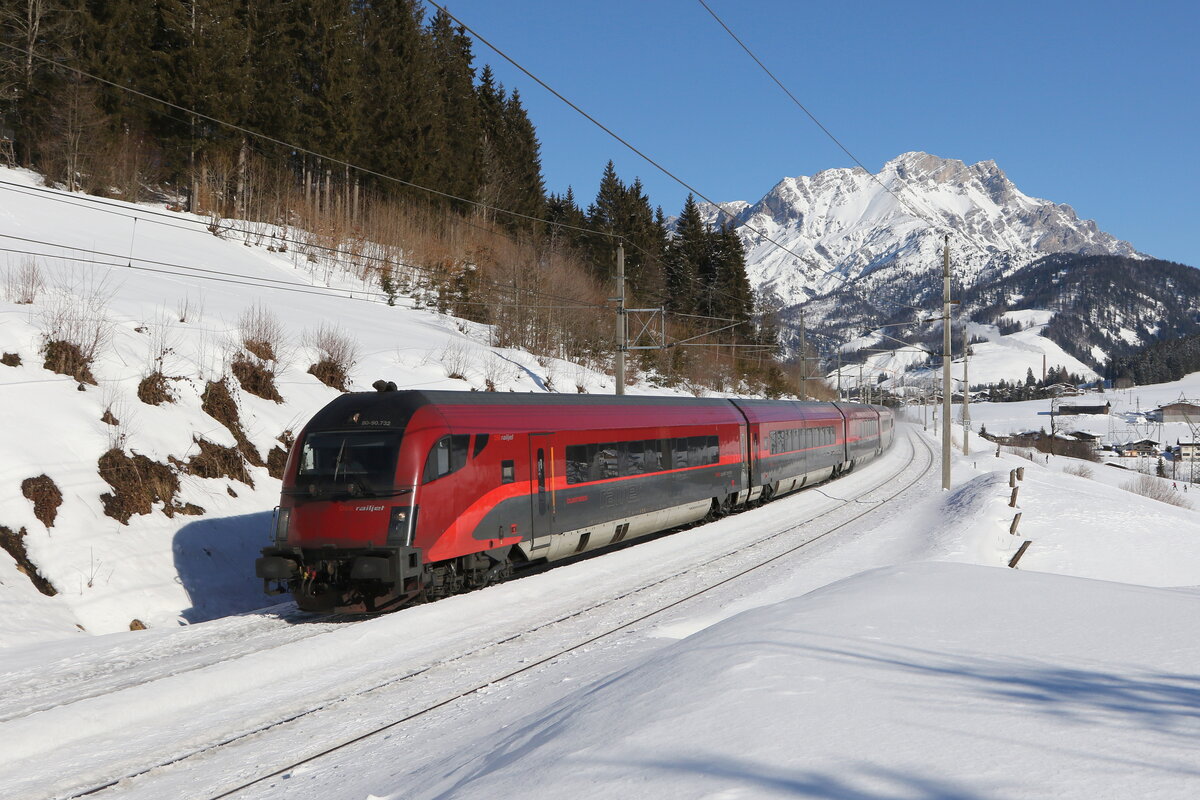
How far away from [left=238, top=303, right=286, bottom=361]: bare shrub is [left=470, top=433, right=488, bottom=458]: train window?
33.6ft

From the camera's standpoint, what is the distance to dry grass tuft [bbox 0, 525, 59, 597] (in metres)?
12.1

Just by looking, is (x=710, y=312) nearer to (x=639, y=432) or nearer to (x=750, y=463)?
(x=750, y=463)

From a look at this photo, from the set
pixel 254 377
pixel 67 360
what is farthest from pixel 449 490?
pixel 254 377

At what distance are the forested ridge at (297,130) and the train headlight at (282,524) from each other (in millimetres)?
21603

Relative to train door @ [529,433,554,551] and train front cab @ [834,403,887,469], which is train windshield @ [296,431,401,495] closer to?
train door @ [529,433,554,551]

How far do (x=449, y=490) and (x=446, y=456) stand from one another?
492 mm

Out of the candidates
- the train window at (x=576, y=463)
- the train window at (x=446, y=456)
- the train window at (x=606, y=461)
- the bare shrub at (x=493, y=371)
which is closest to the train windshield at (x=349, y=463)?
the train window at (x=446, y=456)

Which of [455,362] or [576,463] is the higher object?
[455,362]

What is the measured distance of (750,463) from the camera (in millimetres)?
23375

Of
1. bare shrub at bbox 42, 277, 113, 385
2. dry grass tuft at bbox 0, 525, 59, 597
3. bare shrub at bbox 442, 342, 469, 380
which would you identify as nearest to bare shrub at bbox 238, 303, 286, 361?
bare shrub at bbox 42, 277, 113, 385

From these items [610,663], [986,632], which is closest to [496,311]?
[610,663]

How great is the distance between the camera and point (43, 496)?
13109 millimetres

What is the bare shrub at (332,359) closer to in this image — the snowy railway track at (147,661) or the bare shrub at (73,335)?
the bare shrub at (73,335)

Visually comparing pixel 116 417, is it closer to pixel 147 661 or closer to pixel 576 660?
pixel 147 661
